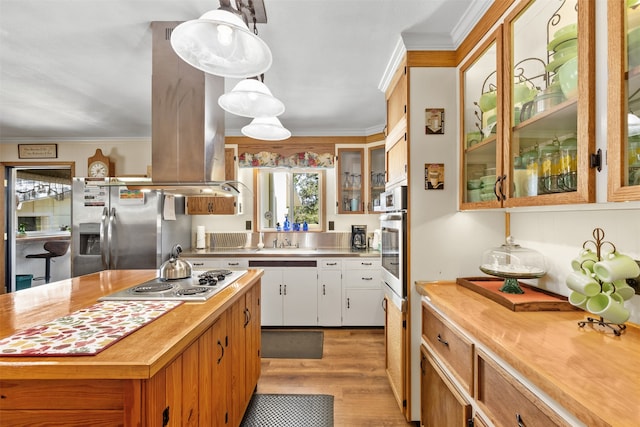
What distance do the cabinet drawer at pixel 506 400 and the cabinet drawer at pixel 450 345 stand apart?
7 cm

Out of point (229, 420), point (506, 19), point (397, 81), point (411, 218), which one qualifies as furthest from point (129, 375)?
point (397, 81)

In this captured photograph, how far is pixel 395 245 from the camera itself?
7.18ft

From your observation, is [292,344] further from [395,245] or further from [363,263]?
[395,245]

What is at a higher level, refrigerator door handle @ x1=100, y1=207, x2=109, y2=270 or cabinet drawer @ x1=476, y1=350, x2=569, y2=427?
refrigerator door handle @ x1=100, y1=207, x2=109, y2=270

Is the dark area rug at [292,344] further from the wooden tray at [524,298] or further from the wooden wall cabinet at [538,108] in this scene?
the wooden wall cabinet at [538,108]

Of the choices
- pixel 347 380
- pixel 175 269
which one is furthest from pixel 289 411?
pixel 175 269

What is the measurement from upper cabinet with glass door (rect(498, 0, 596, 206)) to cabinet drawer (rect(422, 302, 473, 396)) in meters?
0.65

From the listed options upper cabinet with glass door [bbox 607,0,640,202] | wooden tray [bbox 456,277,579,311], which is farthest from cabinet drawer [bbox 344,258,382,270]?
upper cabinet with glass door [bbox 607,0,640,202]

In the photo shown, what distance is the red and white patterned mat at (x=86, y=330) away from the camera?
0.97m

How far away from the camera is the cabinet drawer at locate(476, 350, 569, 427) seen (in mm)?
861

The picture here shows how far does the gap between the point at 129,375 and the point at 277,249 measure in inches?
129

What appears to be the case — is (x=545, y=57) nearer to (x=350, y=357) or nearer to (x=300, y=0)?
(x=300, y=0)

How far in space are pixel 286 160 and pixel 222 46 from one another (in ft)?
9.35

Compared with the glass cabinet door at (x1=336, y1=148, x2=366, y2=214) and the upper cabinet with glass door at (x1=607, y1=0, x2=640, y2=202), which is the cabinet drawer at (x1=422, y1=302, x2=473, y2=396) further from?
the glass cabinet door at (x1=336, y1=148, x2=366, y2=214)
